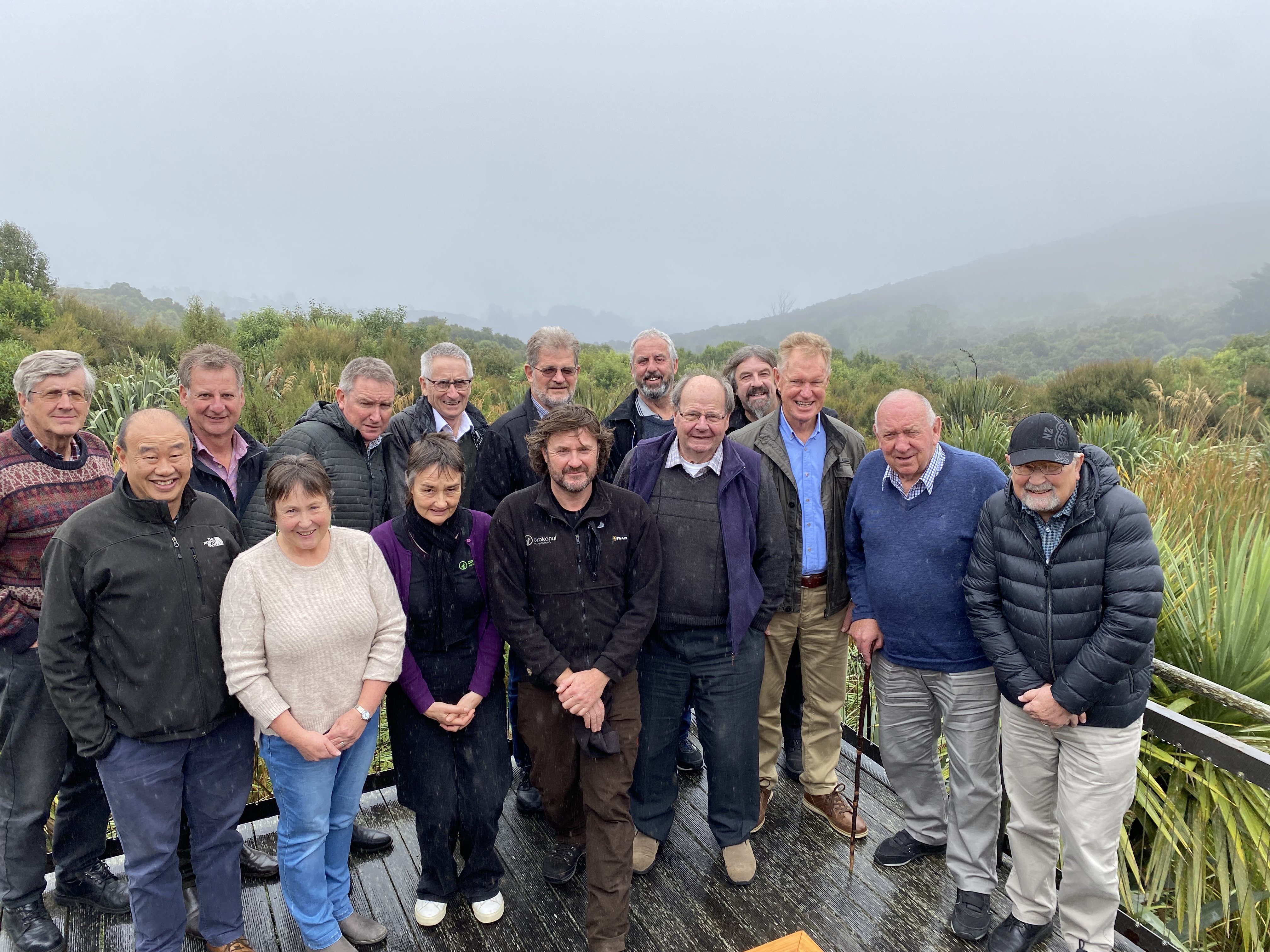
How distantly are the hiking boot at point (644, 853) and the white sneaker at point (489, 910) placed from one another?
586mm

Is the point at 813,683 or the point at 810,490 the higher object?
the point at 810,490

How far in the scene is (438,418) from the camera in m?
3.79

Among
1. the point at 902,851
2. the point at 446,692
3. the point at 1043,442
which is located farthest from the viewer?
the point at 902,851

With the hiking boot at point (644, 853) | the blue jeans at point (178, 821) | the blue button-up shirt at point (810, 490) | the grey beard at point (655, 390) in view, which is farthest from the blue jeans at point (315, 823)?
the grey beard at point (655, 390)

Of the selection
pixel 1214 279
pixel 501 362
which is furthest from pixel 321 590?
pixel 1214 279

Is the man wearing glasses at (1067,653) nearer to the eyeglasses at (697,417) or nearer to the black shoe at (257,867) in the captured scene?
the eyeglasses at (697,417)

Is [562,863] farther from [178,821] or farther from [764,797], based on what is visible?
[178,821]

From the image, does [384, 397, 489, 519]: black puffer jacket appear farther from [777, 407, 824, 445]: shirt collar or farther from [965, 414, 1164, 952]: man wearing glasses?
[965, 414, 1164, 952]: man wearing glasses

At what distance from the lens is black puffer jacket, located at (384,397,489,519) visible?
3.56 m

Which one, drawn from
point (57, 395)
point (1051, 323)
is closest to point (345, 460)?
point (57, 395)

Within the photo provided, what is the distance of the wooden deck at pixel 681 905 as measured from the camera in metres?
2.83

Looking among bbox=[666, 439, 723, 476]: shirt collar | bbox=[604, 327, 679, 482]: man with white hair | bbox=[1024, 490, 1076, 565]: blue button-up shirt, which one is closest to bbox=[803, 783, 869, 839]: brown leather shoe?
bbox=[1024, 490, 1076, 565]: blue button-up shirt

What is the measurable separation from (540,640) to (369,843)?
1.46 meters

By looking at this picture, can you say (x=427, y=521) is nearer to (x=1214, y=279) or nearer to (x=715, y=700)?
(x=715, y=700)
